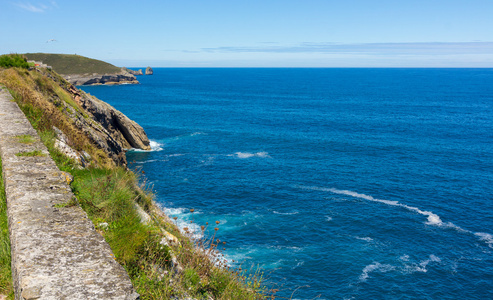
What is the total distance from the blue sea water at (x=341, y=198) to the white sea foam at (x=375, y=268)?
0.44 ft

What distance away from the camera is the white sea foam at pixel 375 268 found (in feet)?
103

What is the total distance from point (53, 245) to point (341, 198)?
43934mm

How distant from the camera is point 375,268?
32.4 metres

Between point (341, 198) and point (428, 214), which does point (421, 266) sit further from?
point (341, 198)

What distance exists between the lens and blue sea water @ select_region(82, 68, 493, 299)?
3175 cm

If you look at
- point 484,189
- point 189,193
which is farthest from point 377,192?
point 189,193

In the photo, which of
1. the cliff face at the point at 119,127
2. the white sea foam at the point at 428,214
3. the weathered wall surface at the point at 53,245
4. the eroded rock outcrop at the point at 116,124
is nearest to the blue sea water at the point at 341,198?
the white sea foam at the point at 428,214

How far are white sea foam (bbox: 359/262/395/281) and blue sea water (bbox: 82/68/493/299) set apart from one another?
13 centimetres

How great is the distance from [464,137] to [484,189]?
35.7m

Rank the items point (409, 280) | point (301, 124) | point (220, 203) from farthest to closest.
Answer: point (301, 124) → point (220, 203) → point (409, 280)

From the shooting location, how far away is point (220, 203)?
44.6m

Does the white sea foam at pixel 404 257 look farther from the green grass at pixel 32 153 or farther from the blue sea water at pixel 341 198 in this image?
the green grass at pixel 32 153

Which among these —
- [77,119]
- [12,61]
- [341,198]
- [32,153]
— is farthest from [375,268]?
[12,61]

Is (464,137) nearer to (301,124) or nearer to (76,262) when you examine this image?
(301,124)
